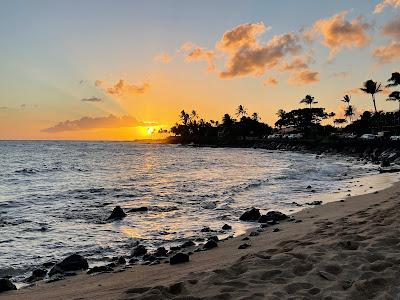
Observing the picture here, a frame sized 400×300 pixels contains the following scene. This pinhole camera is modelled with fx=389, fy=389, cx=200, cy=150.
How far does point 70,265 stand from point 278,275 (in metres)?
5.83

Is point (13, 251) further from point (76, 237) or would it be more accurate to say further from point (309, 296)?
point (309, 296)

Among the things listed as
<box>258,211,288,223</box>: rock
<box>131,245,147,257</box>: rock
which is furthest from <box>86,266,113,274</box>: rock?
<box>258,211,288,223</box>: rock

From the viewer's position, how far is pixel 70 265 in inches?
399

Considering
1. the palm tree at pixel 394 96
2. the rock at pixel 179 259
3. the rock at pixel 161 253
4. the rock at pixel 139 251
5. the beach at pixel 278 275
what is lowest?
the rock at pixel 139 251

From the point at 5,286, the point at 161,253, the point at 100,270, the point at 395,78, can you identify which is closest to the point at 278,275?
the point at 100,270

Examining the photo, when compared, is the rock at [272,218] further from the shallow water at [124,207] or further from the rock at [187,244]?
the rock at [187,244]

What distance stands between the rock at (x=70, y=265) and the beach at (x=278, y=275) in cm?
76

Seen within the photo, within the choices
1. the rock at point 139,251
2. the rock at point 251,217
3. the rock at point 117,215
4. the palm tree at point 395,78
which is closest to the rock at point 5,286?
the rock at point 139,251

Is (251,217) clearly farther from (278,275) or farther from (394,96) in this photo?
(394,96)

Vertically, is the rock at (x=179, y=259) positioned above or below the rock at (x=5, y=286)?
above

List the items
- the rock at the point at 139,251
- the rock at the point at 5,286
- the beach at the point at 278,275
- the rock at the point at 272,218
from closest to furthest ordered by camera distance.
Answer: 1. the beach at the point at 278,275
2. the rock at the point at 5,286
3. the rock at the point at 139,251
4. the rock at the point at 272,218

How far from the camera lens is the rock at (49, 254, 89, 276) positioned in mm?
9965

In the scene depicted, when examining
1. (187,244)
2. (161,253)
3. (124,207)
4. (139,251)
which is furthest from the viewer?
(124,207)

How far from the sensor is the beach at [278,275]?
616 cm
